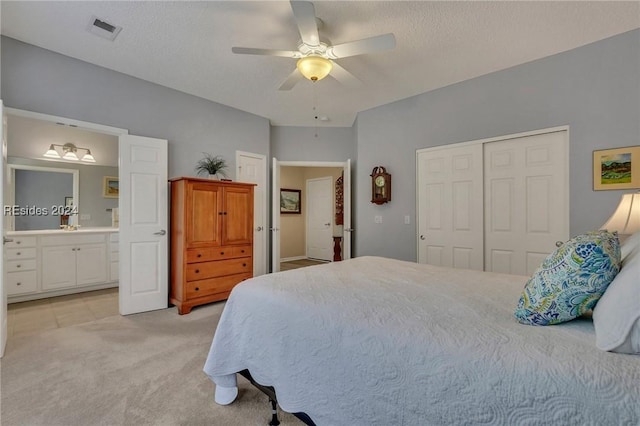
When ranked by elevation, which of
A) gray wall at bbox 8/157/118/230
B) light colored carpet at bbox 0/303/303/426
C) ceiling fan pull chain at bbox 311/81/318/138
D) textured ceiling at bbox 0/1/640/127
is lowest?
light colored carpet at bbox 0/303/303/426

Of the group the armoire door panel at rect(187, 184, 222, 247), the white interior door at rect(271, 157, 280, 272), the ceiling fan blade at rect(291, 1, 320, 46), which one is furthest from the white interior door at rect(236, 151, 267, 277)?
the ceiling fan blade at rect(291, 1, 320, 46)

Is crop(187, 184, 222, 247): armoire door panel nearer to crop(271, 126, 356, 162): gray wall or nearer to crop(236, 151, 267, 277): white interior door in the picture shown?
crop(236, 151, 267, 277): white interior door

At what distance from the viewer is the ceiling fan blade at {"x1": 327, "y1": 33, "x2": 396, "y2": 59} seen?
2.02 meters

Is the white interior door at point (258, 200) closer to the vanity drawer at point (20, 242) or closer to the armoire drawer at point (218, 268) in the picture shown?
the armoire drawer at point (218, 268)

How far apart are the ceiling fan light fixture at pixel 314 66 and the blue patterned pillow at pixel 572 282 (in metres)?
2.01

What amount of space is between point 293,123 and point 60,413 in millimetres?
4316

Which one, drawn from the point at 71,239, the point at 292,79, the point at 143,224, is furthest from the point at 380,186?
the point at 71,239

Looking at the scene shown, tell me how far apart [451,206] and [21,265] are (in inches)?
211

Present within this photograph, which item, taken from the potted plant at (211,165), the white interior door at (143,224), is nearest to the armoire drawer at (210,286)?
the white interior door at (143,224)

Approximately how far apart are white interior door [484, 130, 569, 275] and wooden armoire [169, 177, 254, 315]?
9.68 feet

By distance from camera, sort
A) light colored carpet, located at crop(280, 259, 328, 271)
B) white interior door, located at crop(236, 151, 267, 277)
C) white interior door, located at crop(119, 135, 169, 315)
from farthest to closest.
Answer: light colored carpet, located at crop(280, 259, 328, 271), white interior door, located at crop(236, 151, 267, 277), white interior door, located at crop(119, 135, 169, 315)

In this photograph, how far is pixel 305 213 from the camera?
769cm

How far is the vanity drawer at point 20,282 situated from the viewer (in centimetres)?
359

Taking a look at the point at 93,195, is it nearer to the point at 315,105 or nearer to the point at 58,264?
the point at 58,264
